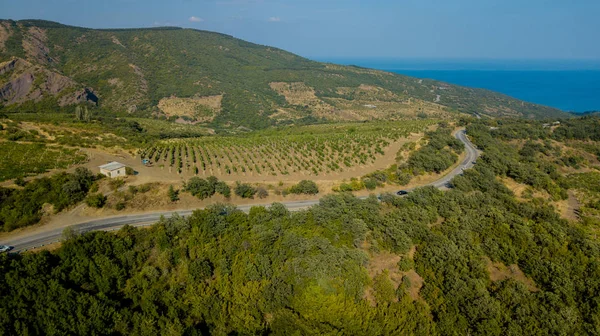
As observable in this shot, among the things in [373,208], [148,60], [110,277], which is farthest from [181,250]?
[148,60]

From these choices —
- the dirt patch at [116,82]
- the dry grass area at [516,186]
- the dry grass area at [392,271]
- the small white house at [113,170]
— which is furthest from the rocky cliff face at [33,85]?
the dry grass area at [516,186]

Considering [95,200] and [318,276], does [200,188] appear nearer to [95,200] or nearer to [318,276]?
[95,200]

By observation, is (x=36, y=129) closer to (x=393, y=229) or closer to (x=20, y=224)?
(x=20, y=224)

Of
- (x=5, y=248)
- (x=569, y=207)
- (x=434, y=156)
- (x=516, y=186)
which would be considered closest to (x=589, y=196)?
(x=569, y=207)

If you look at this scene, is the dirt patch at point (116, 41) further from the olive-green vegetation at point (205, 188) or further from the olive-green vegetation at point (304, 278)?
the olive-green vegetation at point (304, 278)

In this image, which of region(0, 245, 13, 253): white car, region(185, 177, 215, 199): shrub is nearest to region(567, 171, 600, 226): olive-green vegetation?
region(185, 177, 215, 199): shrub

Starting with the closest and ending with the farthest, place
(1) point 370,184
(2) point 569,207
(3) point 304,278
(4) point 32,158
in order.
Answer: (3) point 304,278 → (4) point 32,158 → (1) point 370,184 → (2) point 569,207

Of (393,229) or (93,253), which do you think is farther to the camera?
(393,229)
